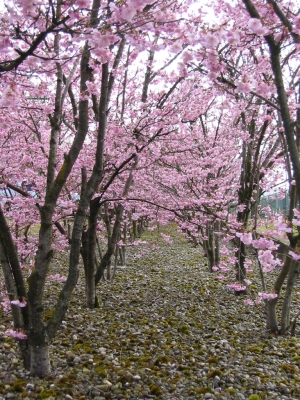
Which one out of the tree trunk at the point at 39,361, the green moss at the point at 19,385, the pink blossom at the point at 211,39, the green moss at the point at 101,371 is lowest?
the green moss at the point at 101,371

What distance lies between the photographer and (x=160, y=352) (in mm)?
5137

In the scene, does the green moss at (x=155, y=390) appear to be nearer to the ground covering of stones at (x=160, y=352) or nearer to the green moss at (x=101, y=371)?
the ground covering of stones at (x=160, y=352)

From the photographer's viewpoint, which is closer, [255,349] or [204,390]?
[204,390]

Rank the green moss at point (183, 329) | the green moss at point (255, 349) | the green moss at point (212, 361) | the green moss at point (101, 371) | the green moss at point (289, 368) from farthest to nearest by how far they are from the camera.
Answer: the green moss at point (183, 329)
the green moss at point (255, 349)
the green moss at point (212, 361)
the green moss at point (289, 368)
the green moss at point (101, 371)

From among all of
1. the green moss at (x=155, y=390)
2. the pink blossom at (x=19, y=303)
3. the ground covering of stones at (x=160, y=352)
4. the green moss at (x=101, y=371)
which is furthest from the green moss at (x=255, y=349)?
the pink blossom at (x=19, y=303)

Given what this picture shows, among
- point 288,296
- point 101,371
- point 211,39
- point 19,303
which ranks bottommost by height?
point 101,371

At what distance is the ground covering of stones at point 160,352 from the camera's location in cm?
398

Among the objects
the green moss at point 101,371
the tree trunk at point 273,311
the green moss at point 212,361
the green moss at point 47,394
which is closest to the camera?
the green moss at point 47,394

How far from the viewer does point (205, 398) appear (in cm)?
388

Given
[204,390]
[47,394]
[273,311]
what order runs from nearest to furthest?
[47,394] → [204,390] → [273,311]

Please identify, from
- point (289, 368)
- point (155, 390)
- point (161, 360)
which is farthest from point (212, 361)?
point (155, 390)

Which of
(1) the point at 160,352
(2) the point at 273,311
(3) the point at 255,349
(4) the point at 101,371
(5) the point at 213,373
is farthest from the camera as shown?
(2) the point at 273,311

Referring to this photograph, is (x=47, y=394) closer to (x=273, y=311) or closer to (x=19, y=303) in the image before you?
(x=19, y=303)

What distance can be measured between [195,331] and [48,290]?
393cm
